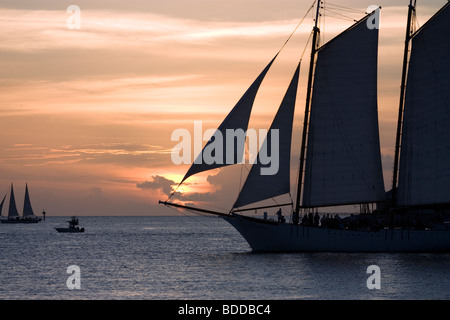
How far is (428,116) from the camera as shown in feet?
206

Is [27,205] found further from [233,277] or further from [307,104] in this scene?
[233,277]

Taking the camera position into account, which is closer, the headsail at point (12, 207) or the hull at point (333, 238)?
the hull at point (333, 238)

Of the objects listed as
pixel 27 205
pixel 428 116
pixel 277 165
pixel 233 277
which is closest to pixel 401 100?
pixel 428 116

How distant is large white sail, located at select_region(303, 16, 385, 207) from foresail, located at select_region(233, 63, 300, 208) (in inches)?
124

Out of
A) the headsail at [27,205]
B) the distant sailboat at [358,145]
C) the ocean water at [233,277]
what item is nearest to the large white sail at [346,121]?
the distant sailboat at [358,145]

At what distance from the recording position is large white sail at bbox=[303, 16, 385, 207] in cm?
6369

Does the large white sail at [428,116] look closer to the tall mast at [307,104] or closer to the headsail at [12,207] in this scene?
the tall mast at [307,104]

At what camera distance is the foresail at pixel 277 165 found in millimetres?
61406

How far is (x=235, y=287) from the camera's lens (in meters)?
47.3

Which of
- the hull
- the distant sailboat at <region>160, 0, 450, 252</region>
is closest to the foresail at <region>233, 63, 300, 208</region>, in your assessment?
the distant sailboat at <region>160, 0, 450, 252</region>

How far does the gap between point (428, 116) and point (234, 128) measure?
1535 cm

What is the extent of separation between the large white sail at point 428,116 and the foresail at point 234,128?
454 inches
